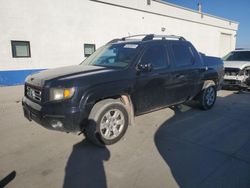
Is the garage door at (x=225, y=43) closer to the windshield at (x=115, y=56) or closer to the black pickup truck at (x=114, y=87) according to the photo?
the black pickup truck at (x=114, y=87)

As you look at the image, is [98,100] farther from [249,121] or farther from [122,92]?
[249,121]

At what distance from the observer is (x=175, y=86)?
4.77m

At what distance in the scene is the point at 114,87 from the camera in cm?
374

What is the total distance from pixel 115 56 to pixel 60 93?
1607mm

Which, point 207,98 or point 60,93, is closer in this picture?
point 60,93

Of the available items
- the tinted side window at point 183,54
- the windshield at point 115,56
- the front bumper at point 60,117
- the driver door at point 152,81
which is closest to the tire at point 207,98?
the tinted side window at point 183,54

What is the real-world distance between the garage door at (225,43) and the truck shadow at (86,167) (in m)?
27.5

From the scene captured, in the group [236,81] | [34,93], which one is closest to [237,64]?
[236,81]

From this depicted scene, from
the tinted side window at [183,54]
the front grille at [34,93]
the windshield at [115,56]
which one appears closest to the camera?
the front grille at [34,93]

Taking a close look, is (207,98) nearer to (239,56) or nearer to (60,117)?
(60,117)

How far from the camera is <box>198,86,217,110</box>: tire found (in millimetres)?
5797

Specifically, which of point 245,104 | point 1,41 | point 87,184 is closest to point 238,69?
point 245,104

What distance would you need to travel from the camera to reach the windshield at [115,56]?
4188 mm

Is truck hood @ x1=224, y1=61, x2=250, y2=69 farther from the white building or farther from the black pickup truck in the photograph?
the white building
